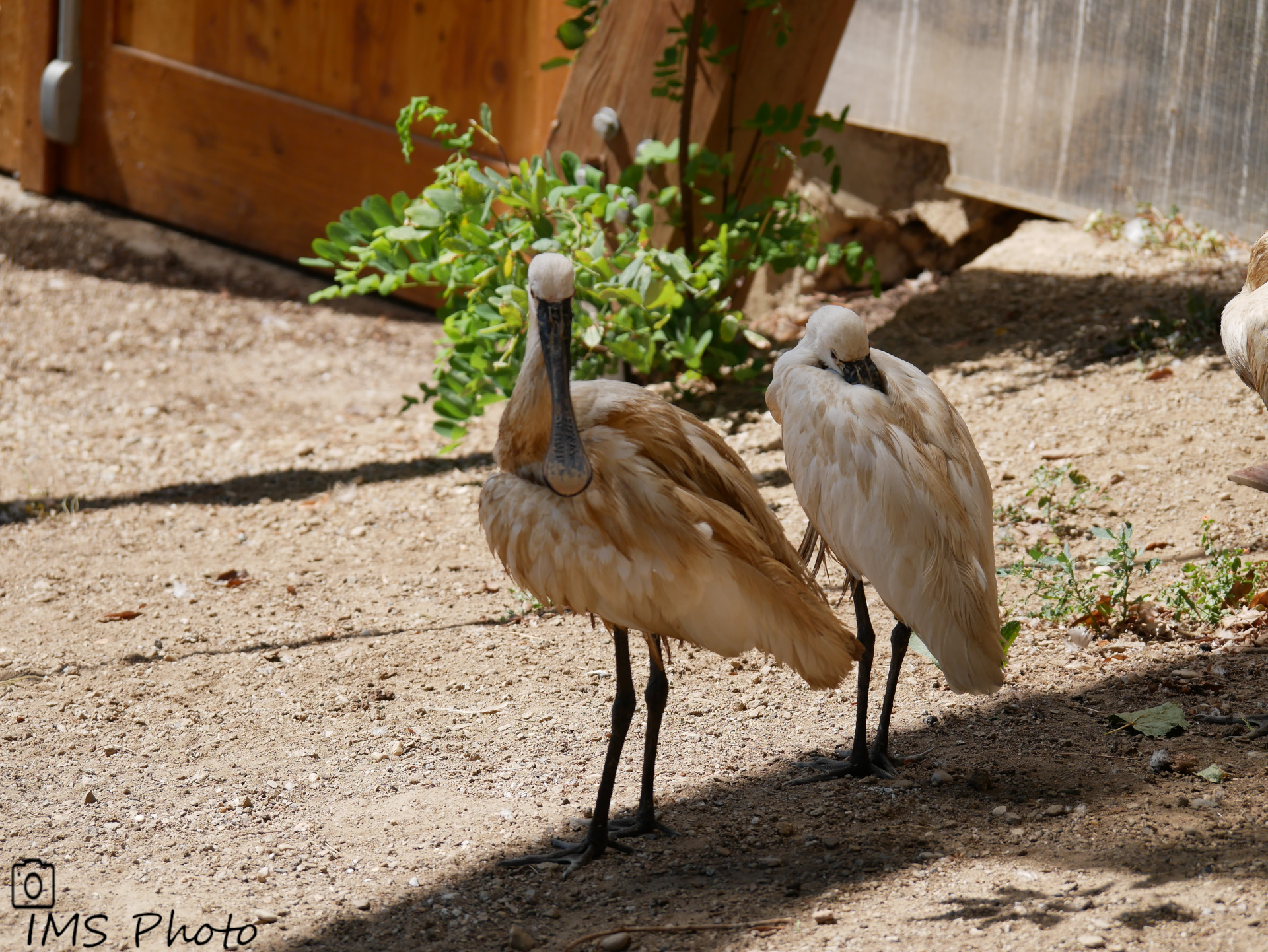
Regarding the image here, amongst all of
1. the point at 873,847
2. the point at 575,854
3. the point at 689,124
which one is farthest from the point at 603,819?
the point at 689,124

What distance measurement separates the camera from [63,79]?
8266 millimetres

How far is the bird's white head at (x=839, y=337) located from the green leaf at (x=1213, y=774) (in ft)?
4.42

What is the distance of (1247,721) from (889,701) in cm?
93

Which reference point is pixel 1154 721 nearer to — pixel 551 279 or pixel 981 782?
pixel 981 782

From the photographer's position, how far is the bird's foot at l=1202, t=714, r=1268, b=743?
3205 mm

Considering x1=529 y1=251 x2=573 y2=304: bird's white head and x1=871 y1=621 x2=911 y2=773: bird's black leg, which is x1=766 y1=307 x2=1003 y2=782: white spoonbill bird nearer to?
x1=871 y1=621 x2=911 y2=773: bird's black leg

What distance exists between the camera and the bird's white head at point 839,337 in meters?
3.30

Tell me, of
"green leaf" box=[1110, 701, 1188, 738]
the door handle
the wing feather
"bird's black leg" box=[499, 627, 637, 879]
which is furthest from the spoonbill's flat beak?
the door handle

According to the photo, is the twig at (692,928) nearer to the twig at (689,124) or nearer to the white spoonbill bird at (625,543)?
the white spoonbill bird at (625,543)

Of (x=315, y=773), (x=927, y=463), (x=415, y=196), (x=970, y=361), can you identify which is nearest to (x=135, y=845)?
(x=315, y=773)

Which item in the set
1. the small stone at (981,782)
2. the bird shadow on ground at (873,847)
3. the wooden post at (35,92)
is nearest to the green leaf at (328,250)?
the bird shadow on ground at (873,847)

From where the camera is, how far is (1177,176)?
6344mm

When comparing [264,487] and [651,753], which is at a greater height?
[651,753]

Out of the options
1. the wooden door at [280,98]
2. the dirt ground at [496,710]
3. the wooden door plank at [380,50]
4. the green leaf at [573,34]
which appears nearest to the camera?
the dirt ground at [496,710]
